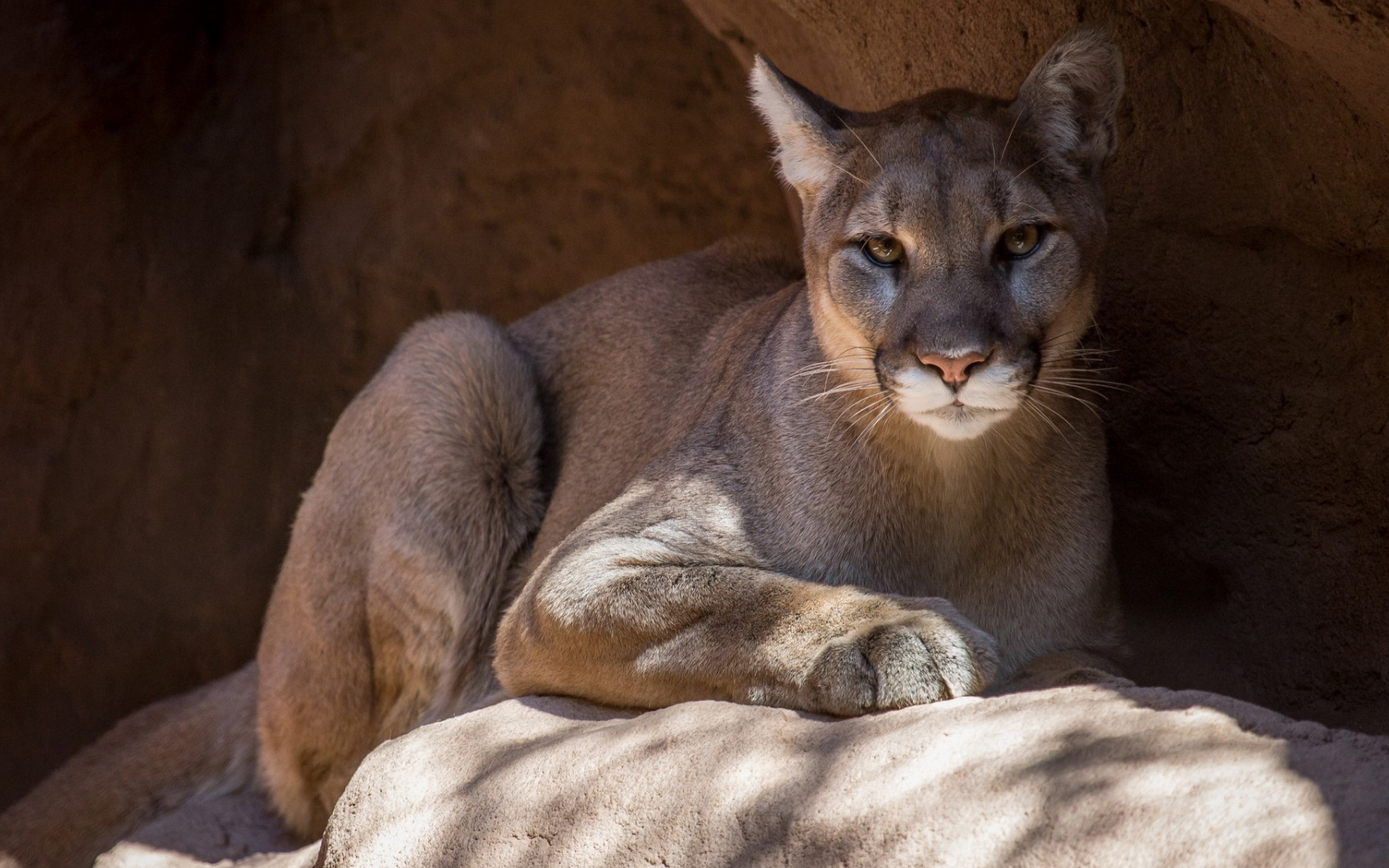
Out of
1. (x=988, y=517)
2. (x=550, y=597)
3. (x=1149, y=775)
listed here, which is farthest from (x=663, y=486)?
(x=1149, y=775)

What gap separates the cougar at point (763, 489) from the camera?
347cm

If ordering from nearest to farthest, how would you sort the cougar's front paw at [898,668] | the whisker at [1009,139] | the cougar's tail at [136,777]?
1. the cougar's front paw at [898,668]
2. the whisker at [1009,139]
3. the cougar's tail at [136,777]

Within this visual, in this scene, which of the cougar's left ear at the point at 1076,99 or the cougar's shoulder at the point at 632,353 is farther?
the cougar's shoulder at the point at 632,353

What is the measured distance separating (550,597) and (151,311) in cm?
332

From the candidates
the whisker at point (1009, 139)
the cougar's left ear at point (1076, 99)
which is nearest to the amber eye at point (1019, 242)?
the whisker at point (1009, 139)

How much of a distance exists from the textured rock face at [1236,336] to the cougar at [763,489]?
1.66ft

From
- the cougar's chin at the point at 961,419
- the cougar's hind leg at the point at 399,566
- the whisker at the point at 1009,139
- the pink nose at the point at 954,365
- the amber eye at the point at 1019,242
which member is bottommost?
the cougar's hind leg at the point at 399,566

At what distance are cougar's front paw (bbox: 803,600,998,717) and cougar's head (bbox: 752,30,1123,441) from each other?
2.01ft

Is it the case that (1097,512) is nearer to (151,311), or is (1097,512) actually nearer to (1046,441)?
(1046,441)

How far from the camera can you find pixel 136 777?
5.29 m

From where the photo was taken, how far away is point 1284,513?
14.6ft

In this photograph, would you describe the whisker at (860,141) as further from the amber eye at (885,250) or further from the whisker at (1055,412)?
the whisker at (1055,412)

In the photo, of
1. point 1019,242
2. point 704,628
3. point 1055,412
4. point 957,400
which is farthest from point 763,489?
point 1019,242

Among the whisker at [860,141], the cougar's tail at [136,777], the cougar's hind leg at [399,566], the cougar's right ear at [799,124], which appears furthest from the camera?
the cougar's tail at [136,777]
